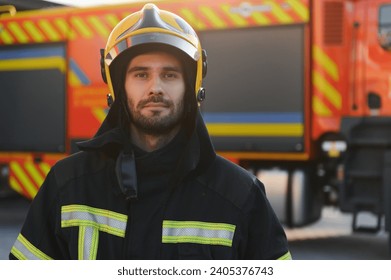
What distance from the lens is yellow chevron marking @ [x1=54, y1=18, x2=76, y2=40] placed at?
6.59 meters

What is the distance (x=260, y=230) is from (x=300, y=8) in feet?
12.8

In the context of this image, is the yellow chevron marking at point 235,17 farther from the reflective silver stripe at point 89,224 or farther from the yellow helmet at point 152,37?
the reflective silver stripe at point 89,224

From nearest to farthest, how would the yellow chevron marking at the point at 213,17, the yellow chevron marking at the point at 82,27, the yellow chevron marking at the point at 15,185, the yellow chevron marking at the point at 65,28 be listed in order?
the yellow chevron marking at the point at 213,17 < the yellow chevron marking at the point at 82,27 < the yellow chevron marking at the point at 65,28 < the yellow chevron marking at the point at 15,185

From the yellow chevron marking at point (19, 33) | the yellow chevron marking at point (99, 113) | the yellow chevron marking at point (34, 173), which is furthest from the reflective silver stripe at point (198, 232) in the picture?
the yellow chevron marking at point (19, 33)

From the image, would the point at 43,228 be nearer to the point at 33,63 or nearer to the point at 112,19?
the point at 112,19

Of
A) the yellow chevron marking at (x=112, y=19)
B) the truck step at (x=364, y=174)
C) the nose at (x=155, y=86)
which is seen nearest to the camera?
the nose at (x=155, y=86)

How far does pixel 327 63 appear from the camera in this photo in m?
5.61

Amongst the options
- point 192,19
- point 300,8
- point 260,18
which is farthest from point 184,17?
point 300,8

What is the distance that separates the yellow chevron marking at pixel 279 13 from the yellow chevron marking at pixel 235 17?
258 mm

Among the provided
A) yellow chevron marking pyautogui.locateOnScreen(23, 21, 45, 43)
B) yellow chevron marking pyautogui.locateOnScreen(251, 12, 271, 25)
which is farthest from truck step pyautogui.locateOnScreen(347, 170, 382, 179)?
yellow chevron marking pyautogui.locateOnScreen(23, 21, 45, 43)

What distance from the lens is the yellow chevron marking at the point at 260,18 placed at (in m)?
5.75
